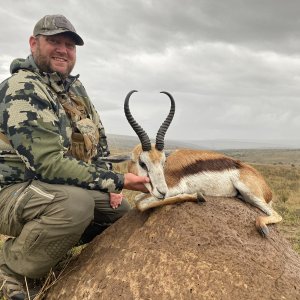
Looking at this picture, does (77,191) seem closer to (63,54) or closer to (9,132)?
(9,132)

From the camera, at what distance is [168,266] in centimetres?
446

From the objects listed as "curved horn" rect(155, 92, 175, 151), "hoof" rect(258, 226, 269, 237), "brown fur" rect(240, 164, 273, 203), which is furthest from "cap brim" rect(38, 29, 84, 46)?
"hoof" rect(258, 226, 269, 237)

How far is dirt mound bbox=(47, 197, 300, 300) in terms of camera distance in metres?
4.23

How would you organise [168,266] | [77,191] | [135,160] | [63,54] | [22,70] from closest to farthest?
1. [168,266]
2. [77,191]
3. [22,70]
4. [63,54]
5. [135,160]

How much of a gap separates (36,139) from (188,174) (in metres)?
2.74

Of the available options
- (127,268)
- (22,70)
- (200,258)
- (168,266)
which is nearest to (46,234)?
(127,268)

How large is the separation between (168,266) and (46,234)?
1.39 metres

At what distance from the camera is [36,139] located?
4.54m

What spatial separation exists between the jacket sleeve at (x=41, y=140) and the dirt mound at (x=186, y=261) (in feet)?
2.42

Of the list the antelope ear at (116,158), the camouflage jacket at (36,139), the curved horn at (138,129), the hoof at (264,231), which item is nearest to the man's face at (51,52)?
the camouflage jacket at (36,139)

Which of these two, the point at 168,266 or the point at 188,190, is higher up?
the point at 188,190

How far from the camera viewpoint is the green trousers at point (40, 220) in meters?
4.61

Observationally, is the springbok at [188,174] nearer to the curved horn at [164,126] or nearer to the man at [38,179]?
Answer: the curved horn at [164,126]

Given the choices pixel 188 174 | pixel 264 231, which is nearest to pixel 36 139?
pixel 188 174
